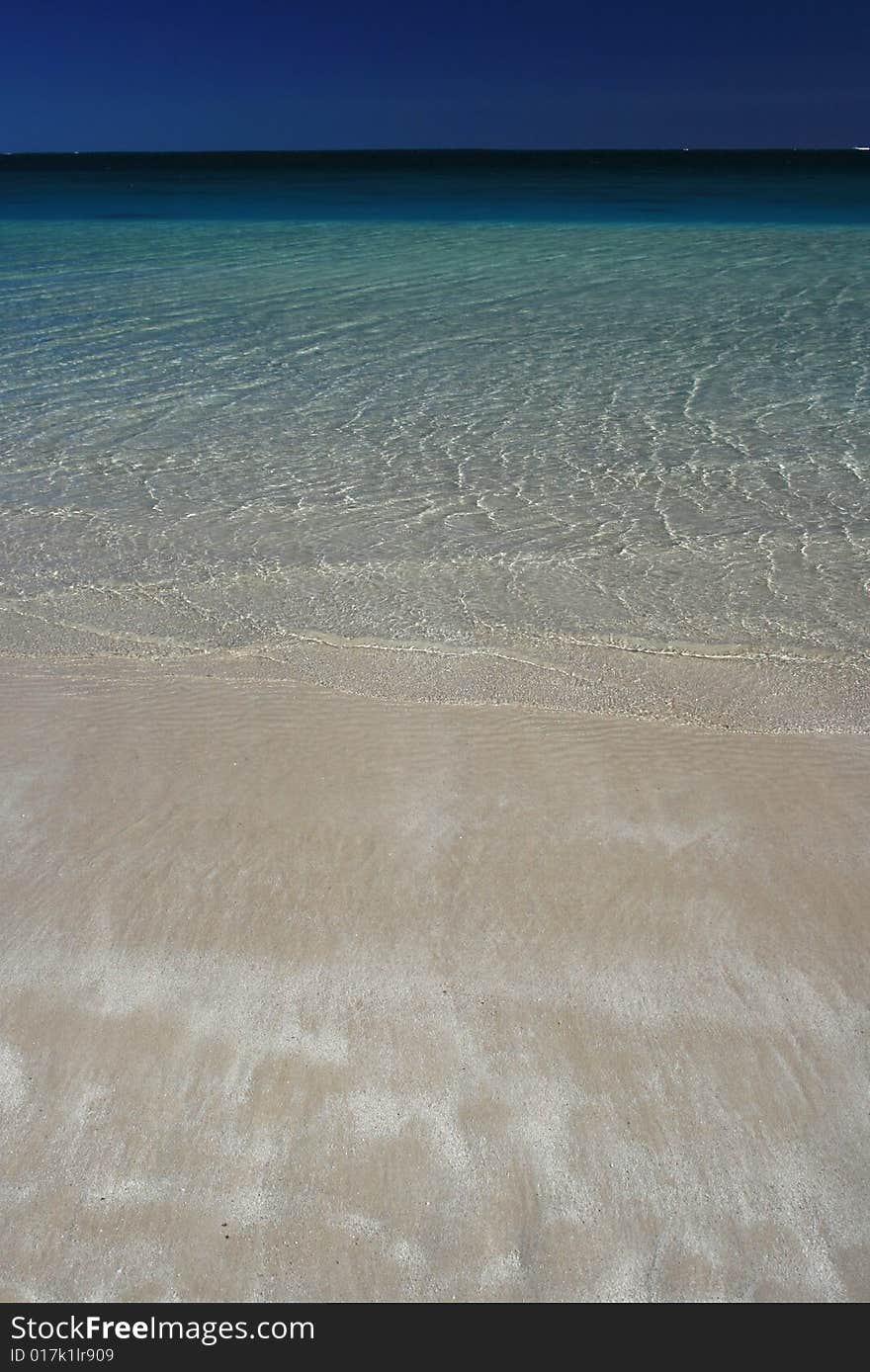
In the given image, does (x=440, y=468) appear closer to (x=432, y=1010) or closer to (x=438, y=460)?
(x=438, y=460)

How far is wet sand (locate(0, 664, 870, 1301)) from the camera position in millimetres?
2219

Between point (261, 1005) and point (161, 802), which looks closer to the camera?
point (261, 1005)

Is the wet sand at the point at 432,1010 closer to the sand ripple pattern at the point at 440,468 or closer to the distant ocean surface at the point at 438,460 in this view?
the distant ocean surface at the point at 438,460

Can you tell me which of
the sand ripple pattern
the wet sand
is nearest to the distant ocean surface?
the sand ripple pattern

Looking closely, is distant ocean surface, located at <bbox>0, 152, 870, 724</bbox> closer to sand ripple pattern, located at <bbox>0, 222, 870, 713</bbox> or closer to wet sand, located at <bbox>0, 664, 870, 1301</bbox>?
sand ripple pattern, located at <bbox>0, 222, 870, 713</bbox>

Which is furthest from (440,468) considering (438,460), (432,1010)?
(432,1010)

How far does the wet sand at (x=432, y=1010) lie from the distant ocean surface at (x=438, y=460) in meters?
1.08

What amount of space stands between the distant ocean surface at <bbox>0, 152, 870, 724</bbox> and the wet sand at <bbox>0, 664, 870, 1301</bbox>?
3.54 ft

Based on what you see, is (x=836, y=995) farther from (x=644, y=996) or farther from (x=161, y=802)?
(x=161, y=802)

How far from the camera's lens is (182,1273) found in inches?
85.1

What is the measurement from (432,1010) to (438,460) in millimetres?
5381

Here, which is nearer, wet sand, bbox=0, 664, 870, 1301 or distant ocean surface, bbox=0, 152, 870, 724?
wet sand, bbox=0, 664, 870, 1301

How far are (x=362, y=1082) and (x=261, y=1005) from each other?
404 millimetres
